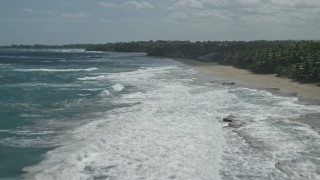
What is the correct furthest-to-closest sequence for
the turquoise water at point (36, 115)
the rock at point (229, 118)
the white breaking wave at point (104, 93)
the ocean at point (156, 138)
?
the white breaking wave at point (104, 93), the rock at point (229, 118), the turquoise water at point (36, 115), the ocean at point (156, 138)

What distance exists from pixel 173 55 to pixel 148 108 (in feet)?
348

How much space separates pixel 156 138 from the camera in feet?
66.1

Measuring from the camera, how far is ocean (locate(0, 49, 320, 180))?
15352mm

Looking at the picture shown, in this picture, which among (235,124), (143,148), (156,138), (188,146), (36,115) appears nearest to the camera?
(143,148)

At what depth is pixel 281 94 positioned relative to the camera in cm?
3675

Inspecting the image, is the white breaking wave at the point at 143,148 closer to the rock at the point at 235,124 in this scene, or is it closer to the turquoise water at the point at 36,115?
the rock at the point at 235,124

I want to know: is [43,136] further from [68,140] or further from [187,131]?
[187,131]

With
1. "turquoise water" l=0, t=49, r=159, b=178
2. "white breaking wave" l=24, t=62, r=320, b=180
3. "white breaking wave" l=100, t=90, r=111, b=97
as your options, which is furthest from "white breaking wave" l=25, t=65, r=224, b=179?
"white breaking wave" l=100, t=90, r=111, b=97

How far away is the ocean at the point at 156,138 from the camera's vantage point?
15.4 metres

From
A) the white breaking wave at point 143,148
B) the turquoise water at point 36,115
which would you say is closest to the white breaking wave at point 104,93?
the turquoise water at point 36,115

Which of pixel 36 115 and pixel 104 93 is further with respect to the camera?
pixel 104 93

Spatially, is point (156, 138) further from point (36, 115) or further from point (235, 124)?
point (36, 115)

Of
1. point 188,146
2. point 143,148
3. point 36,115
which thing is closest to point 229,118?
point 188,146

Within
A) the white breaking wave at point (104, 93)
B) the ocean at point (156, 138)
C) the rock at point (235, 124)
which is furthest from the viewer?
the white breaking wave at point (104, 93)
